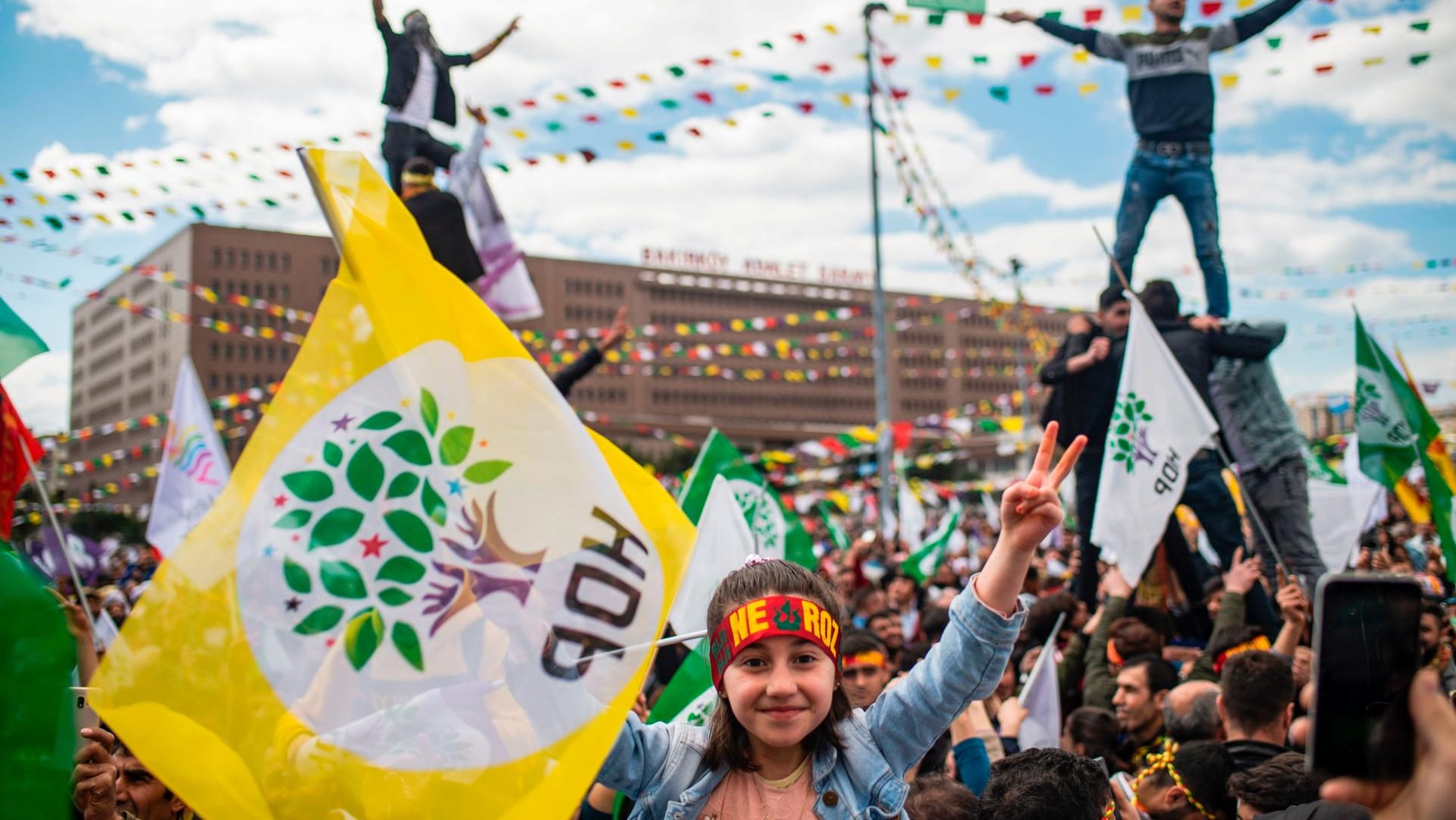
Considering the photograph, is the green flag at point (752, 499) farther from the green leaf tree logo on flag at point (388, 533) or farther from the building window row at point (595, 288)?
the building window row at point (595, 288)

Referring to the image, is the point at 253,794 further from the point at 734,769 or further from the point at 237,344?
the point at 237,344

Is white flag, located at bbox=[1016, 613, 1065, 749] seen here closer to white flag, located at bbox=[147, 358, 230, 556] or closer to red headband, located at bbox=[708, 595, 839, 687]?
red headband, located at bbox=[708, 595, 839, 687]

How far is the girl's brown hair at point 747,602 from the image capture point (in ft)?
7.45

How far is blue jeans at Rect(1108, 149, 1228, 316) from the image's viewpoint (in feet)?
23.8

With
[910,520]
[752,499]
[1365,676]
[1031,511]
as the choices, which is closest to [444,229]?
[752,499]

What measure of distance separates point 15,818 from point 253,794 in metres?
0.77

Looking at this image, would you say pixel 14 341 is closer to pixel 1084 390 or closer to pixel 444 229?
pixel 444 229

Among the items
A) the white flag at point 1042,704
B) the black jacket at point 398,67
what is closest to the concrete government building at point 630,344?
the black jacket at point 398,67

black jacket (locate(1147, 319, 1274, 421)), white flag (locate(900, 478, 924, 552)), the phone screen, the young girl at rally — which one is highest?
black jacket (locate(1147, 319, 1274, 421))

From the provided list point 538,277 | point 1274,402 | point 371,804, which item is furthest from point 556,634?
point 538,277

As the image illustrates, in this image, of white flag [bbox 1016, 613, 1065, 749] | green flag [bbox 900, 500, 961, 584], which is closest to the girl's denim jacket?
white flag [bbox 1016, 613, 1065, 749]

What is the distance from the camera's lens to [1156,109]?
7.30 m

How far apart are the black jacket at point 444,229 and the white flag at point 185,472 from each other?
4.18 m

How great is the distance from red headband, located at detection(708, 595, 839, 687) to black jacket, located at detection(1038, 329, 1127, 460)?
5.18 meters
